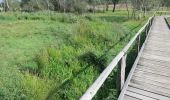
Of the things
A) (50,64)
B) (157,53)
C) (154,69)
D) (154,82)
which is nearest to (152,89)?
(154,82)

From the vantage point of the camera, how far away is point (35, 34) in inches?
682

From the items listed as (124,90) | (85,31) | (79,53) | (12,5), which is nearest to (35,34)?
(85,31)

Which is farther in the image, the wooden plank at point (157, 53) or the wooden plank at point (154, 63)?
the wooden plank at point (157, 53)

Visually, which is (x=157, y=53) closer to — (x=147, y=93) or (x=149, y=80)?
(x=149, y=80)

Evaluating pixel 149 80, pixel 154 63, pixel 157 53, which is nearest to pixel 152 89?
pixel 149 80

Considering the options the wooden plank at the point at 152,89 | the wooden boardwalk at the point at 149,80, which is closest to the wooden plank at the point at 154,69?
the wooden boardwalk at the point at 149,80

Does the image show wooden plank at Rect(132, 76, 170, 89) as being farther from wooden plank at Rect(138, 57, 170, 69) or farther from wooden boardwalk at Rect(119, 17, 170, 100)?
wooden plank at Rect(138, 57, 170, 69)

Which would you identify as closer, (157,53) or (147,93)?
(147,93)

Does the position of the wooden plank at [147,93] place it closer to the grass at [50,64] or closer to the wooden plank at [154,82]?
the wooden plank at [154,82]

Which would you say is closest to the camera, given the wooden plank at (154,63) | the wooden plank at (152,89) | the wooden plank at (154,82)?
the wooden plank at (152,89)

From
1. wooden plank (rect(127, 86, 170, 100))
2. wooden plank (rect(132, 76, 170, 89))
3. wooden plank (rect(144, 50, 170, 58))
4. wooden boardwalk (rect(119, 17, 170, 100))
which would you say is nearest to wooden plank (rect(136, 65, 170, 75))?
wooden boardwalk (rect(119, 17, 170, 100))

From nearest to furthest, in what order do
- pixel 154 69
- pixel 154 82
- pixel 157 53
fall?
pixel 154 82 → pixel 154 69 → pixel 157 53

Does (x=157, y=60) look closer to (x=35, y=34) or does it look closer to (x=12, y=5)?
(x=35, y=34)

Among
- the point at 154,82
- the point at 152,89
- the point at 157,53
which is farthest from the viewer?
the point at 157,53
